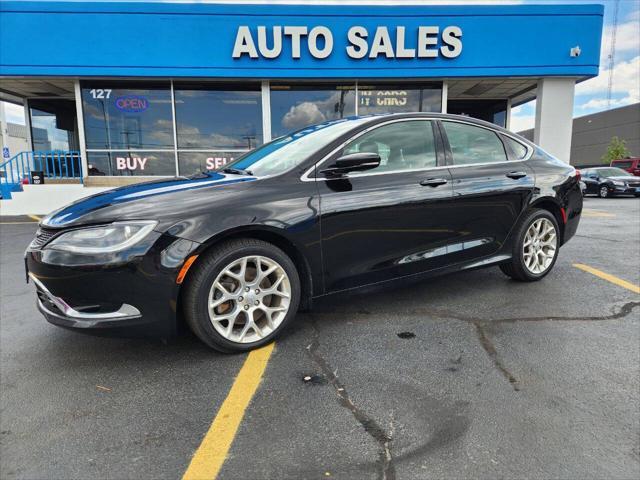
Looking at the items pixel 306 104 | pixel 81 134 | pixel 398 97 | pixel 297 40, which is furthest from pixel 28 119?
pixel 398 97

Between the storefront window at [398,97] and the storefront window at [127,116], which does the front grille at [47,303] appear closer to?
the storefront window at [127,116]

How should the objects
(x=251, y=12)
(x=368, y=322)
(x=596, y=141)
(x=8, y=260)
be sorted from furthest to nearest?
(x=596, y=141) → (x=251, y=12) → (x=8, y=260) → (x=368, y=322)

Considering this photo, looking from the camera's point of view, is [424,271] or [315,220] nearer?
[315,220]

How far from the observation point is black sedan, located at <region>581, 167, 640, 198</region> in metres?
17.4

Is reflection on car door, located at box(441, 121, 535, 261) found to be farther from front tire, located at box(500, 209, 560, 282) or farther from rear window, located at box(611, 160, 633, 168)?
rear window, located at box(611, 160, 633, 168)

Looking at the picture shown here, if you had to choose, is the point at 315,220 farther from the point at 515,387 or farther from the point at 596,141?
the point at 596,141

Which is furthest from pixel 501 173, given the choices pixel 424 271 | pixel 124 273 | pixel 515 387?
pixel 124 273

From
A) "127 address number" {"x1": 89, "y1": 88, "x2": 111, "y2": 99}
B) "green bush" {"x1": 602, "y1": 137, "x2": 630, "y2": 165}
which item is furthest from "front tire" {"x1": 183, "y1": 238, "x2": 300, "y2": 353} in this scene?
"green bush" {"x1": 602, "y1": 137, "x2": 630, "y2": 165}

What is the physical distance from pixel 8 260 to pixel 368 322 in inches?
206

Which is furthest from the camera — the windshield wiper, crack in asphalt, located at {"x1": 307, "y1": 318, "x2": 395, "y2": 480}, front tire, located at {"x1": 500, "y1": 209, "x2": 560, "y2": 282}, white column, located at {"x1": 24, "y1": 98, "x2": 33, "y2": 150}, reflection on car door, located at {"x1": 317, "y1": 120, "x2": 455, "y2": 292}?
white column, located at {"x1": 24, "y1": 98, "x2": 33, "y2": 150}

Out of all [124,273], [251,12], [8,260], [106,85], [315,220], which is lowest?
[8,260]

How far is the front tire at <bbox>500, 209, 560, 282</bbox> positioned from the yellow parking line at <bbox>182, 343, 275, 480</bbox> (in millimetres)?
2652

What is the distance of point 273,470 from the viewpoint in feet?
6.07

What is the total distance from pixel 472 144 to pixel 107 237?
3.09 meters
